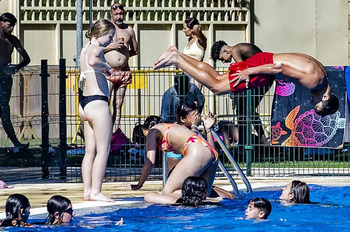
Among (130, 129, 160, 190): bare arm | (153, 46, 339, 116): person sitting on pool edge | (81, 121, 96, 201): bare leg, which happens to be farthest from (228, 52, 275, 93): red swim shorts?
(81, 121, 96, 201): bare leg

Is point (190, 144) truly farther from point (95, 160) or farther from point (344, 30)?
point (344, 30)

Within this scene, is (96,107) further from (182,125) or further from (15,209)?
(15,209)

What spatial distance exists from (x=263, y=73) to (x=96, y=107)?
2064 millimetres

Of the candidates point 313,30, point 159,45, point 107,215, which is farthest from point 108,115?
point 313,30

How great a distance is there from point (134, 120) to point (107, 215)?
18.1ft

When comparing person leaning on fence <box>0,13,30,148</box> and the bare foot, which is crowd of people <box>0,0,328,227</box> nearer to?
the bare foot

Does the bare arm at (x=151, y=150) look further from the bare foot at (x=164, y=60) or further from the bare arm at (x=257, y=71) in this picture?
the bare arm at (x=257, y=71)

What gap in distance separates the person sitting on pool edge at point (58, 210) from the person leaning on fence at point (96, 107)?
134 cm

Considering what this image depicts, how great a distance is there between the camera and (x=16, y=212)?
795 cm

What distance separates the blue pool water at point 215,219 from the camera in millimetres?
8484

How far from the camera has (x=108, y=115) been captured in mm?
9648

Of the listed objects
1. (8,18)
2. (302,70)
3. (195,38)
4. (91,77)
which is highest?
(8,18)

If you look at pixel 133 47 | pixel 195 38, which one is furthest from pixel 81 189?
pixel 195 38

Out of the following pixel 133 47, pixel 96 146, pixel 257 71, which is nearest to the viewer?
pixel 96 146
